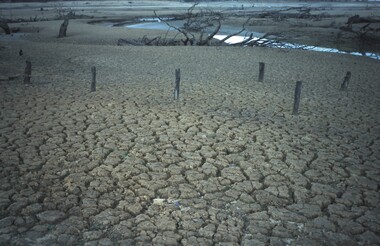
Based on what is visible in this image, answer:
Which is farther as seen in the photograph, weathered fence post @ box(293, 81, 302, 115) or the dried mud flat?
weathered fence post @ box(293, 81, 302, 115)

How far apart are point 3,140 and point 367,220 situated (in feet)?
16.5

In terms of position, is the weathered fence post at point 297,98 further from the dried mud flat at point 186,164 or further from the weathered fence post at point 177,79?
the weathered fence post at point 177,79

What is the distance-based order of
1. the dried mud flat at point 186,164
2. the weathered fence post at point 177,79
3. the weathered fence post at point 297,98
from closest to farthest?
the dried mud flat at point 186,164
the weathered fence post at point 297,98
the weathered fence post at point 177,79

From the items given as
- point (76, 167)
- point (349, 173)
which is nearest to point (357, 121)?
point (349, 173)

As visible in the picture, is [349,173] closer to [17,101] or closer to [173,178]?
[173,178]

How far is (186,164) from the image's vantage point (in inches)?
158

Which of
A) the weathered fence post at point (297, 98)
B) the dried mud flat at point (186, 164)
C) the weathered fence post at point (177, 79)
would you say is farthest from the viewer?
the weathered fence post at point (177, 79)

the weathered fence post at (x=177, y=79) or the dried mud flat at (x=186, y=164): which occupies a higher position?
the weathered fence post at (x=177, y=79)

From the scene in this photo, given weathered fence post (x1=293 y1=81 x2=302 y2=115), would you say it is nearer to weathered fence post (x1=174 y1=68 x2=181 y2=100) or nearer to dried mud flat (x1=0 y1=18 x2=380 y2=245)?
dried mud flat (x1=0 y1=18 x2=380 y2=245)

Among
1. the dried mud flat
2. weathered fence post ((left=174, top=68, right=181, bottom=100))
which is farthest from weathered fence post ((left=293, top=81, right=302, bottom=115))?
weathered fence post ((left=174, top=68, right=181, bottom=100))

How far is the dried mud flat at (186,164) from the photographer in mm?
2803

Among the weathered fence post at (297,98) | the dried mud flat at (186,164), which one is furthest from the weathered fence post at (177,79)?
the weathered fence post at (297,98)

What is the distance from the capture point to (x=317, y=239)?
2.68 meters

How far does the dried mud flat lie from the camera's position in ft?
9.20
